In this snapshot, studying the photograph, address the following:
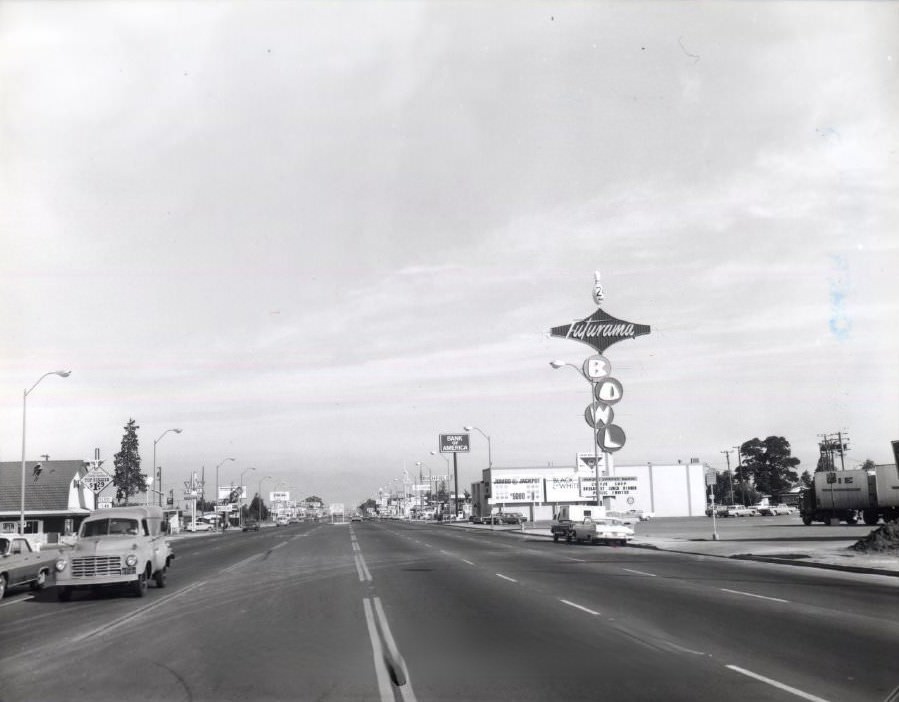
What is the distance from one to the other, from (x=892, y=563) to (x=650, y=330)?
4956 cm

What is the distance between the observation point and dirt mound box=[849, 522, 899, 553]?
27516mm

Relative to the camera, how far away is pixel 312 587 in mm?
21031

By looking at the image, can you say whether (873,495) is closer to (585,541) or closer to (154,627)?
(585,541)

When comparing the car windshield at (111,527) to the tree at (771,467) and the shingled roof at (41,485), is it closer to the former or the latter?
the shingled roof at (41,485)

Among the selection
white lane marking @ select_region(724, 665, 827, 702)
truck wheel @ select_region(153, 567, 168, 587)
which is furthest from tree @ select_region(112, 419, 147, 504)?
white lane marking @ select_region(724, 665, 827, 702)

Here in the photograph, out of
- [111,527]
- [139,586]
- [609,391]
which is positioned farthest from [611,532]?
[111,527]

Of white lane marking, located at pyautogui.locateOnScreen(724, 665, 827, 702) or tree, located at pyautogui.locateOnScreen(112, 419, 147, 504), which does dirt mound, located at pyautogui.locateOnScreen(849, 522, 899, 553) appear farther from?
tree, located at pyautogui.locateOnScreen(112, 419, 147, 504)

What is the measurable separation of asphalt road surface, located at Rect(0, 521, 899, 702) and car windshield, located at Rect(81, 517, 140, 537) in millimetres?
1533

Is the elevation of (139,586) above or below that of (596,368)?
below

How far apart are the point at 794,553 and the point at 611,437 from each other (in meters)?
22.1

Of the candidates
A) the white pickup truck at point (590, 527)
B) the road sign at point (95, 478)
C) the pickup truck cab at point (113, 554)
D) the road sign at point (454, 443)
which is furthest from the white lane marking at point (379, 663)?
the road sign at point (454, 443)

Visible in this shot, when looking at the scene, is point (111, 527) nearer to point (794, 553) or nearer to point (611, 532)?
point (794, 553)

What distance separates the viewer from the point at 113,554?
18625 mm

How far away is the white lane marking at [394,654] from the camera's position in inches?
348
